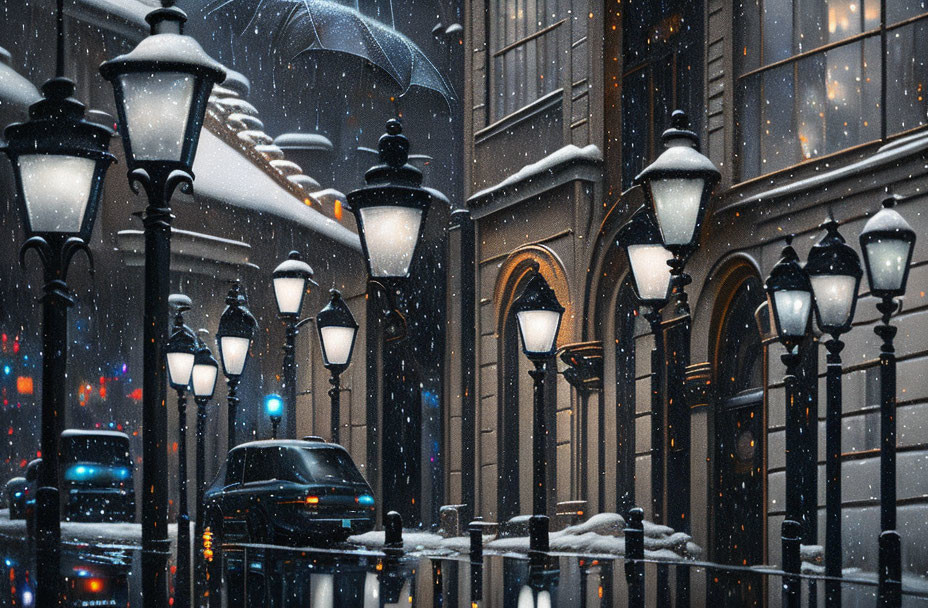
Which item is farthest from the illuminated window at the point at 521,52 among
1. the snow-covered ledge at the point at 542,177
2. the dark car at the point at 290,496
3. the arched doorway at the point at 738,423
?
the dark car at the point at 290,496

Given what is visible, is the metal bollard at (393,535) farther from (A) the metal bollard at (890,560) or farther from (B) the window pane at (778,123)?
(B) the window pane at (778,123)

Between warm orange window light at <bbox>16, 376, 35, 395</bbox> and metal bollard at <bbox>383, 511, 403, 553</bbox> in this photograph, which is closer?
metal bollard at <bbox>383, 511, 403, 553</bbox>

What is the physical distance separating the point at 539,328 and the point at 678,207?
157 inches

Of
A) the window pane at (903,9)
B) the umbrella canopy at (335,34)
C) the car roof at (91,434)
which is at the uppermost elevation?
the umbrella canopy at (335,34)

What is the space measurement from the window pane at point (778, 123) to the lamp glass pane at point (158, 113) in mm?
11711

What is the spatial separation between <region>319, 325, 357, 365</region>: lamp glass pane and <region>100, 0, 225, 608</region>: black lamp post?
9028 millimetres

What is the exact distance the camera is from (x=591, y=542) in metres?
19.6

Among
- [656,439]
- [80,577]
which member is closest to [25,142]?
[80,577]

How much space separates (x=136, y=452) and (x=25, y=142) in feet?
88.4

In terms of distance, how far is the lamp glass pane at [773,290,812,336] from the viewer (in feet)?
43.7

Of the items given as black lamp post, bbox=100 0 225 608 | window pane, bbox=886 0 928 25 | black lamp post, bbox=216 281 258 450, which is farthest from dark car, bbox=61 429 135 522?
black lamp post, bbox=100 0 225 608

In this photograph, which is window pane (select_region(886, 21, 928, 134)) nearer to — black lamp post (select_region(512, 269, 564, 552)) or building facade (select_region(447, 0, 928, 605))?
building facade (select_region(447, 0, 928, 605))

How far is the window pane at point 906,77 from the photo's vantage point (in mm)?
16094

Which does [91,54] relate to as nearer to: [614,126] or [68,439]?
[68,439]
